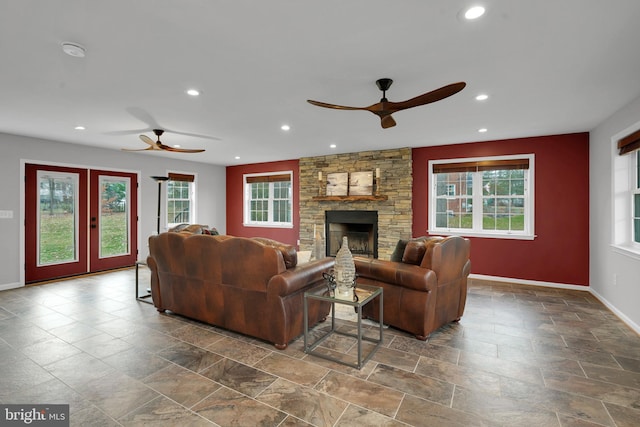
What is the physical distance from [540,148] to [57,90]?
21.0ft

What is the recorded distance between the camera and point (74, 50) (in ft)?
7.47

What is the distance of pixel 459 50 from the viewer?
233 cm

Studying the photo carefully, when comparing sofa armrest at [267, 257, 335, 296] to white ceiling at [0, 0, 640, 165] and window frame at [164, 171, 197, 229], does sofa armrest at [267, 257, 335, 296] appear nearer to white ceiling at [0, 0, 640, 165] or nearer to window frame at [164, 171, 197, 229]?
white ceiling at [0, 0, 640, 165]

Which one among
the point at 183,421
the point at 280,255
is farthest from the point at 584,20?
the point at 183,421

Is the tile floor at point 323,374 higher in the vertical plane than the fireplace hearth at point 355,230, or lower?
lower

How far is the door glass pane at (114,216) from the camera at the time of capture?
6.20m

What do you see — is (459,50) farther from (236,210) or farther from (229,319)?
(236,210)

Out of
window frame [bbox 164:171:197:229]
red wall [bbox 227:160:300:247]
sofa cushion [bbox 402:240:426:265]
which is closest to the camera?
sofa cushion [bbox 402:240:426:265]

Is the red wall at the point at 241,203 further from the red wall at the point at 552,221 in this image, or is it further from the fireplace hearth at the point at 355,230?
the red wall at the point at 552,221

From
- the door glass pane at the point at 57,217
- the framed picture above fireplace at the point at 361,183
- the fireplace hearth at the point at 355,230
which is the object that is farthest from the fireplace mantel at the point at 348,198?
the door glass pane at the point at 57,217

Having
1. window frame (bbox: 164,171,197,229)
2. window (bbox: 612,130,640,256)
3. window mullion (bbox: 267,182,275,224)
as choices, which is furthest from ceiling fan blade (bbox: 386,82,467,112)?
window frame (bbox: 164,171,197,229)

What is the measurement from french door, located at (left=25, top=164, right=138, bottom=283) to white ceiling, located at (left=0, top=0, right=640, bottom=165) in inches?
52.2

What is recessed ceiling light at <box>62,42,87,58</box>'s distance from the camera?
222cm

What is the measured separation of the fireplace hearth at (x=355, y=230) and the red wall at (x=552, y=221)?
191cm
